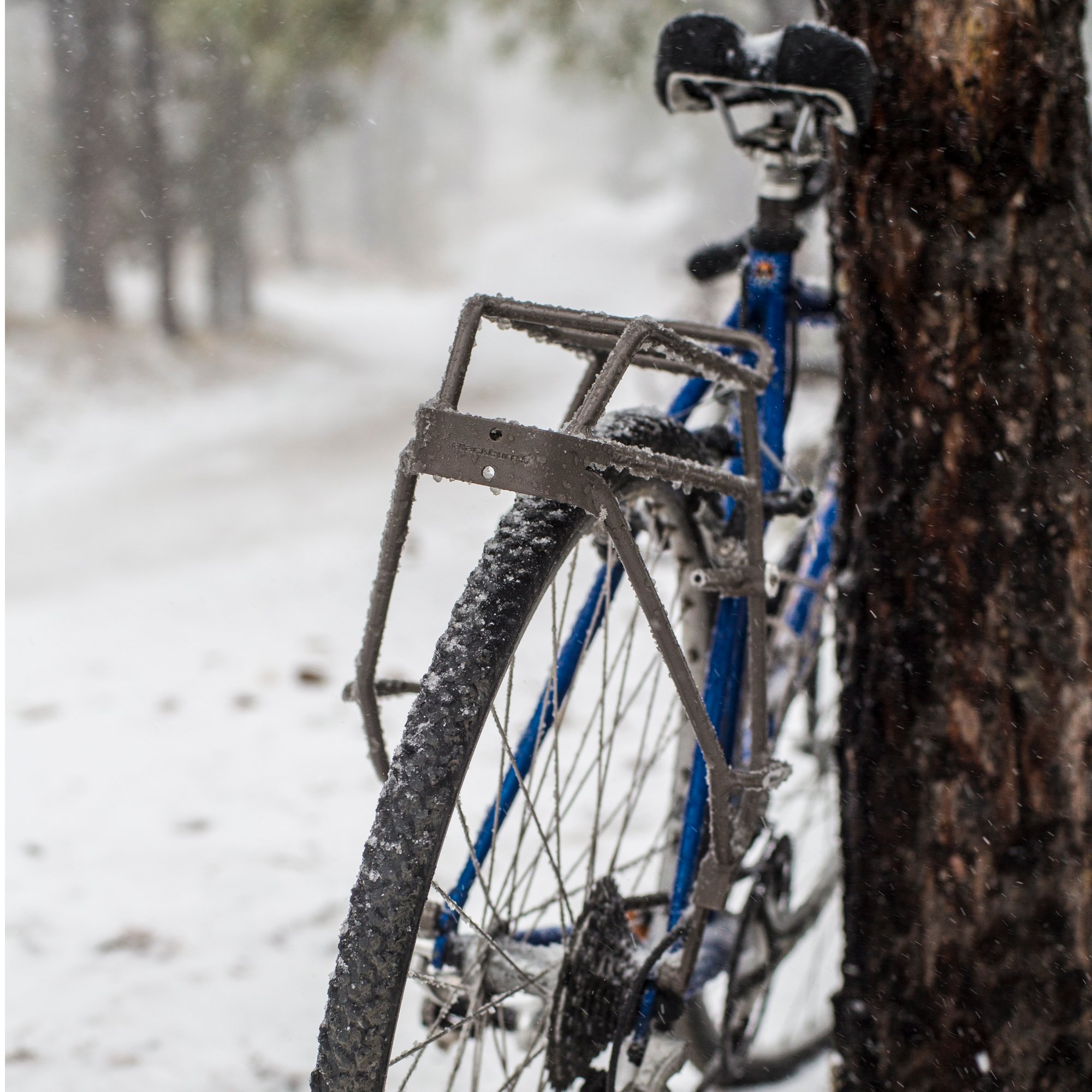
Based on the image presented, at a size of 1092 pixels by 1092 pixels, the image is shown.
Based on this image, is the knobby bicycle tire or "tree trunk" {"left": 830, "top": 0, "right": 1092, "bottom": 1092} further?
"tree trunk" {"left": 830, "top": 0, "right": 1092, "bottom": 1092}

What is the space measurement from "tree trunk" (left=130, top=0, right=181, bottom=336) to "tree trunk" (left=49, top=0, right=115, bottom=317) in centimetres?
44

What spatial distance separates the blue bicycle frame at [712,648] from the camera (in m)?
1.57

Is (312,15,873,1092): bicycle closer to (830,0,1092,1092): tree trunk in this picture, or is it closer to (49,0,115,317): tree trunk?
(830,0,1092,1092): tree trunk

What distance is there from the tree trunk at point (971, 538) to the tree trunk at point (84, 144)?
13.3 m

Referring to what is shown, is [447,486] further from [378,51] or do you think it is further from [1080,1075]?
[1080,1075]

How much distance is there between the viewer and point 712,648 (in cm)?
176

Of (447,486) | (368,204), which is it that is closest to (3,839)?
(447,486)

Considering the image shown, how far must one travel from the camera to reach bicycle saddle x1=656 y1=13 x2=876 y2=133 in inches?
63.4

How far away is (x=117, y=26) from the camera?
12922mm

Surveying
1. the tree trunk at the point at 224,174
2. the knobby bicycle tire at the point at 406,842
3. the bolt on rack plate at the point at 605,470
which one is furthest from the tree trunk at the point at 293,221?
the knobby bicycle tire at the point at 406,842

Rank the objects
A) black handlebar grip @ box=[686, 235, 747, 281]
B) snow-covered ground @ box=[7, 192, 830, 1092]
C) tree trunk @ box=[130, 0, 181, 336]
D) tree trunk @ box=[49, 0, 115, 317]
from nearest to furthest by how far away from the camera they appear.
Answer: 1. black handlebar grip @ box=[686, 235, 747, 281]
2. snow-covered ground @ box=[7, 192, 830, 1092]
3. tree trunk @ box=[130, 0, 181, 336]
4. tree trunk @ box=[49, 0, 115, 317]

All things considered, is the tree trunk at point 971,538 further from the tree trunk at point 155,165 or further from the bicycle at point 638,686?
the tree trunk at point 155,165

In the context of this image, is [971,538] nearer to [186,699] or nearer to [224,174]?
[186,699]

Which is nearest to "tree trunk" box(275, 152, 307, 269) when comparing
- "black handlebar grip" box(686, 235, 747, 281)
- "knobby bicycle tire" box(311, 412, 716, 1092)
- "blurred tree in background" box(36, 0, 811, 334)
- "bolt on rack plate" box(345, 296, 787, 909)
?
"blurred tree in background" box(36, 0, 811, 334)
